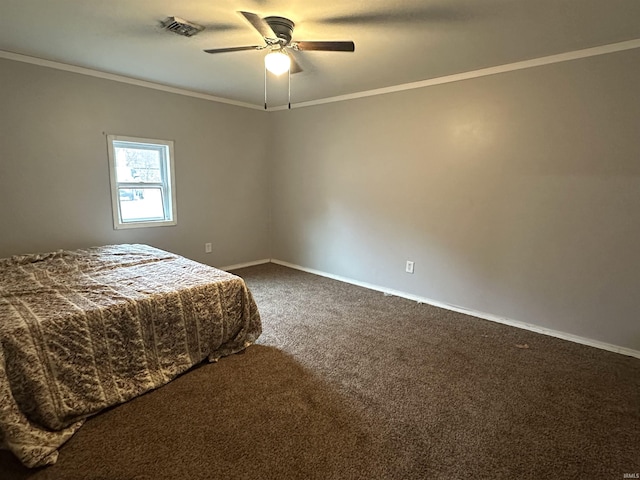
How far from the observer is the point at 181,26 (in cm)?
218

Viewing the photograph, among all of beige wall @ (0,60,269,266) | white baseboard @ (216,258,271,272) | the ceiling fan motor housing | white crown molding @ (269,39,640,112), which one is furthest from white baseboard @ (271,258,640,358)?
the ceiling fan motor housing

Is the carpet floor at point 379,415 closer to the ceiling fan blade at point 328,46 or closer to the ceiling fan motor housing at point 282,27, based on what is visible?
the ceiling fan blade at point 328,46

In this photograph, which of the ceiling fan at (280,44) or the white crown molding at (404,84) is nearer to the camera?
the ceiling fan at (280,44)

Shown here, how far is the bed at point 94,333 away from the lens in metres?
1.58

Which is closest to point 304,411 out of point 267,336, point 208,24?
point 267,336

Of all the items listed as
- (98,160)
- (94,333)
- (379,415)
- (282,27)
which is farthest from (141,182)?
(379,415)

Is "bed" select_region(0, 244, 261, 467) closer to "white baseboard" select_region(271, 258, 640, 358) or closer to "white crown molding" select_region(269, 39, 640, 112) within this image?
"white baseboard" select_region(271, 258, 640, 358)

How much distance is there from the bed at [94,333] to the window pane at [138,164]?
1237 millimetres

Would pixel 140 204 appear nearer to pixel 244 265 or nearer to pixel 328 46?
pixel 244 265

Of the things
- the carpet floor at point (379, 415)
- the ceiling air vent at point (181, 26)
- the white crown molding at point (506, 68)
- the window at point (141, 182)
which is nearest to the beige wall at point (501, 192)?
the white crown molding at point (506, 68)

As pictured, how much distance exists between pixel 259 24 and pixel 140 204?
2.73m

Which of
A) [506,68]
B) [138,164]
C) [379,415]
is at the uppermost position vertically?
[506,68]

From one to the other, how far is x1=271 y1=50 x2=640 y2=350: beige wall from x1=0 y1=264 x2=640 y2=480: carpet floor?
18.8 inches

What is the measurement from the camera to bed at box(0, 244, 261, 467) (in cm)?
158
